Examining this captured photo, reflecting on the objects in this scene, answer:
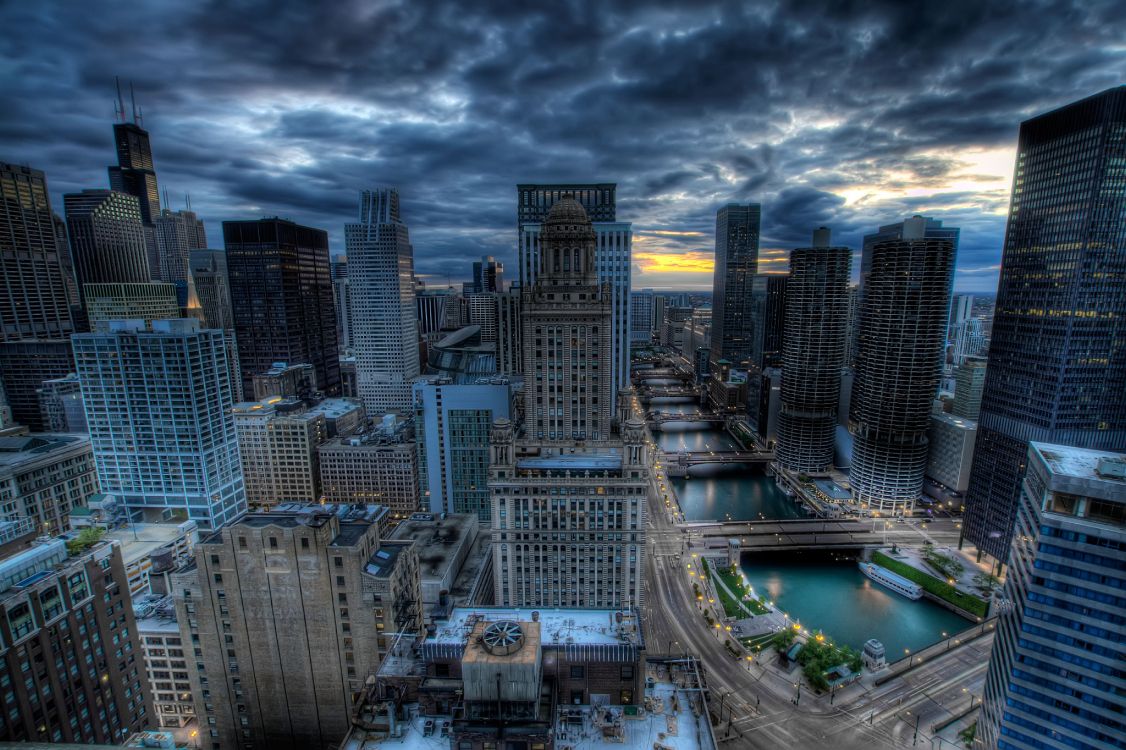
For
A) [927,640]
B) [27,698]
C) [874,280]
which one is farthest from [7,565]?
A: [874,280]

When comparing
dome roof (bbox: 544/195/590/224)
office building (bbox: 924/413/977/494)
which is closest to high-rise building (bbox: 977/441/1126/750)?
dome roof (bbox: 544/195/590/224)

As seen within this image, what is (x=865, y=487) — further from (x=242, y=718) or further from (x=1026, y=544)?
(x=242, y=718)

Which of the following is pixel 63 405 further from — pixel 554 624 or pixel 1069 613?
pixel 1069 613

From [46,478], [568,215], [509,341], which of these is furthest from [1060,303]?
[46,478]

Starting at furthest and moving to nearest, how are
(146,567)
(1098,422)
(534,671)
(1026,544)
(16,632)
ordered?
(1098,422) < (146,567) < (1026,544) < (16,632) < (534,671)

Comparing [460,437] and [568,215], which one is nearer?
[568,215]

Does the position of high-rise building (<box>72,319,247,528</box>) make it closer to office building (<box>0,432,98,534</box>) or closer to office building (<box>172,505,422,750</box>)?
office building (<box>0,432,98,534</box>)
